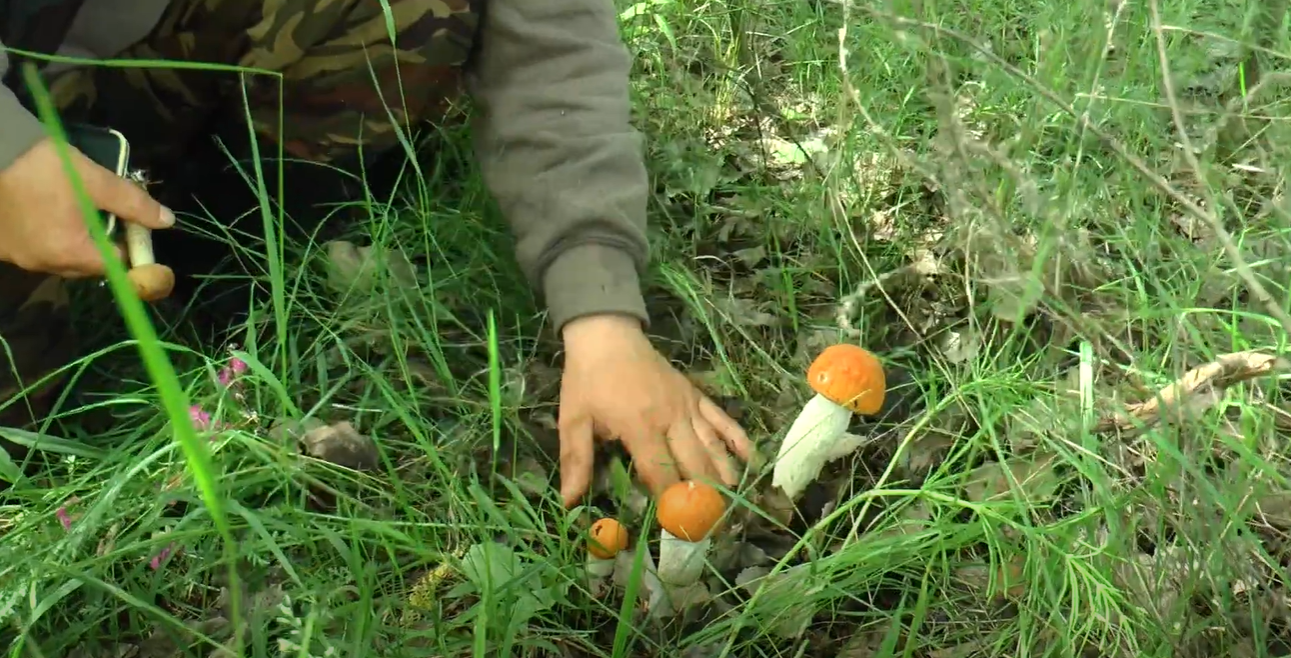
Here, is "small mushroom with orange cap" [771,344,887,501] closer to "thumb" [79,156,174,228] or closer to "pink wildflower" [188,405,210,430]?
"pink wildflower" [188,405,210,430]

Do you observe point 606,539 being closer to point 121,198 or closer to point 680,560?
point 680,560

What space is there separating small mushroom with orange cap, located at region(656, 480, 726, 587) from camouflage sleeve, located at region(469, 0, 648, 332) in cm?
44

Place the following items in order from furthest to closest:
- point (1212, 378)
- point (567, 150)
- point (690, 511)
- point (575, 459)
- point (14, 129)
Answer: point (567, 150), point (575, 459), point (14, 129), point (690, 511), point (1212, 378)

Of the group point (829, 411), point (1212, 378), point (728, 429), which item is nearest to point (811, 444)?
point (829, 411)

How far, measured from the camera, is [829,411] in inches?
46.4

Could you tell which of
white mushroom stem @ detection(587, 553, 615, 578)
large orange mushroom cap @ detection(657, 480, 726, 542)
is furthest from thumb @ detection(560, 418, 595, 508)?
large orange mushroom cap @ detection(657, 480, 726, 542)

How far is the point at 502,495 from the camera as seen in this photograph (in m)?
1.32

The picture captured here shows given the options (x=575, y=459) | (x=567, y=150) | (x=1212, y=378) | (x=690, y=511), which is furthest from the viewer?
(x=567, y=150)

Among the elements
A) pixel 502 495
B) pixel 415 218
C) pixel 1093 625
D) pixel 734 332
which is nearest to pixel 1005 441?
pixel 1093 625

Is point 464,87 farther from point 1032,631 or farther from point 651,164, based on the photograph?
point 1032,631

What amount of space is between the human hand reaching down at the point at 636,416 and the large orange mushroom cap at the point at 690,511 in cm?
18

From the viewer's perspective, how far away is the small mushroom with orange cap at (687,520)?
1.05 m

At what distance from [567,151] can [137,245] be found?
2.12ft

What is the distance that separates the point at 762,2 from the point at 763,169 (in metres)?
0.55
